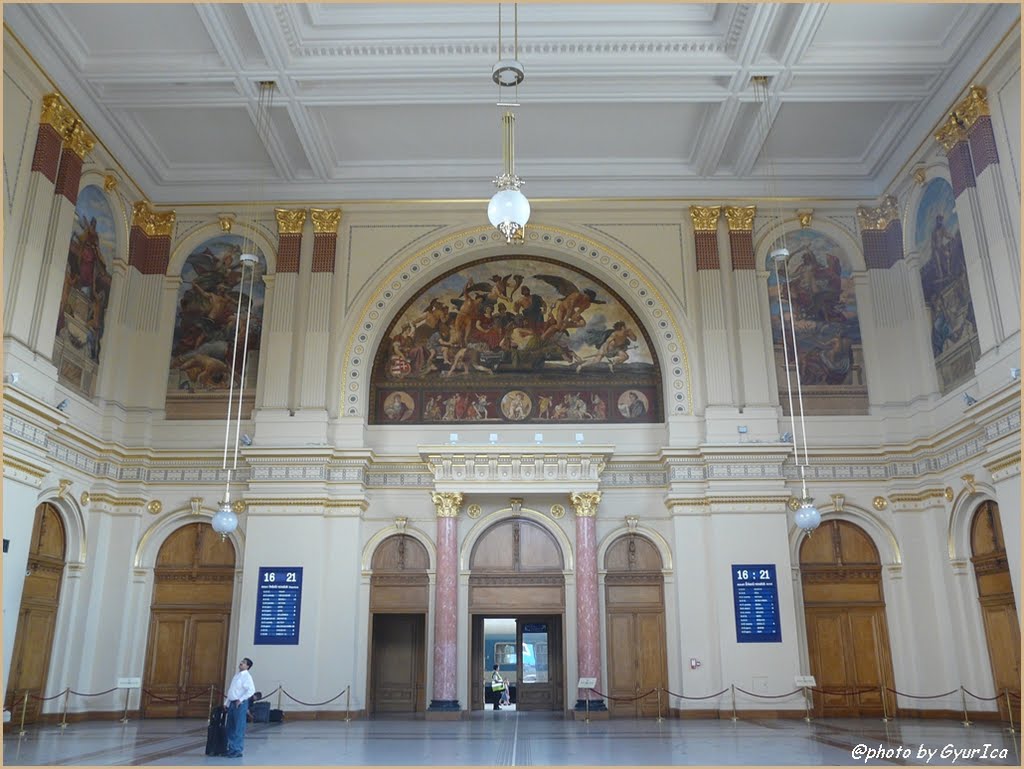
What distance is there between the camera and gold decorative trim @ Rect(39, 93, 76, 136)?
11938 mm

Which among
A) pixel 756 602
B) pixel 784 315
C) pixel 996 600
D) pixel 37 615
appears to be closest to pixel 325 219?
pixel 37 615

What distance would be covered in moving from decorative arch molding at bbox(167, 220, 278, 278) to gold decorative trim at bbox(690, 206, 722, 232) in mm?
7438

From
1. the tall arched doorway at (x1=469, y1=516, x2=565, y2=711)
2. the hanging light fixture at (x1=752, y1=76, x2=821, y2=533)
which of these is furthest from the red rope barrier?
the hanging light fixture at (x1=752, y1=76, x2=821, y2=533)

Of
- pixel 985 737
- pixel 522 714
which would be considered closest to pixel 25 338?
pixel 522 714

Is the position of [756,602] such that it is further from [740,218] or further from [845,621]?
[740,218]

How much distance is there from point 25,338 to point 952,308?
1305 cm

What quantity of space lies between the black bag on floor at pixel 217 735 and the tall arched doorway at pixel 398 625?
5.54m

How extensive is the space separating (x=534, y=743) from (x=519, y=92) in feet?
29.4

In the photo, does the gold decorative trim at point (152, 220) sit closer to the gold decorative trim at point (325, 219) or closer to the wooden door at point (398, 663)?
the gold decorative trim at point (325, 219)

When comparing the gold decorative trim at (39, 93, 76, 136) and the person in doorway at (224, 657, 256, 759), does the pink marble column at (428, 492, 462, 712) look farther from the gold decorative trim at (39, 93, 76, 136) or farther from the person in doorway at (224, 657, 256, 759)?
the gold decorative trim at (39, 93, 76, 136)

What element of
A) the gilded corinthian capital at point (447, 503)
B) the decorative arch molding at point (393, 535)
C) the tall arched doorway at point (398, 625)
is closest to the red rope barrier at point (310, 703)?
the tall arched doorway at point (398, 625)

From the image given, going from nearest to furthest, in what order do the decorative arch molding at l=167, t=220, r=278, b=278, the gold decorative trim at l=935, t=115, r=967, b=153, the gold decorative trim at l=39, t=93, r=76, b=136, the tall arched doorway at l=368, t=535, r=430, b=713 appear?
the gold decorative trim at l=39, t=93, r=76, b=136
the gold decorative trim at l=935, t=115, r=967, b=153
the tall arched doorway at l=368, t=535, r=430, b=713
the decorative arch molding at l=167, t=220, r=278, b=278

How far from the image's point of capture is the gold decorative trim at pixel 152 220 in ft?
49.0

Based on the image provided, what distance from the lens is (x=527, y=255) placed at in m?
15.8
